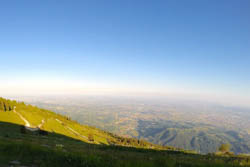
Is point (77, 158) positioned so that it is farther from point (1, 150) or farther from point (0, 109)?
point (0, 109)

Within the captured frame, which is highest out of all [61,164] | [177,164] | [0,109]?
[61,164]

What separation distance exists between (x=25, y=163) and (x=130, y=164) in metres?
4.53

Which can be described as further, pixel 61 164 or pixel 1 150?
A: pixel 1 150

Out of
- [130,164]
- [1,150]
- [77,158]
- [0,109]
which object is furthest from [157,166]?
[0,109]

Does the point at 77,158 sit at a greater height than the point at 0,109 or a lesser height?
greater

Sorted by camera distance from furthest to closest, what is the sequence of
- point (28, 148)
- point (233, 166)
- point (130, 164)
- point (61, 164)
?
point (28, 148), point (233, 166), point (61, 164), point (130, 164)

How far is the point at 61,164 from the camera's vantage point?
5750 mm

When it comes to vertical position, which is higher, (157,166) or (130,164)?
(130,164)

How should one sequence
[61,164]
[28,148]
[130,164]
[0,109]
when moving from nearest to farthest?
[130,164]
[61,164]
[28,148]
[0,109]

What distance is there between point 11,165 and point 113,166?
4186 mm

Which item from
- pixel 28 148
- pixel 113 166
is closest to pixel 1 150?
pixel 28 148

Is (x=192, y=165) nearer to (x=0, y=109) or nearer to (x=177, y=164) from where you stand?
(x=177, y=164)

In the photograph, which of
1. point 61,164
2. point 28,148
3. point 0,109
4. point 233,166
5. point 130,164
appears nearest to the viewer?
point 130,164

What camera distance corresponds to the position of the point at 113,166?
5359 mm
